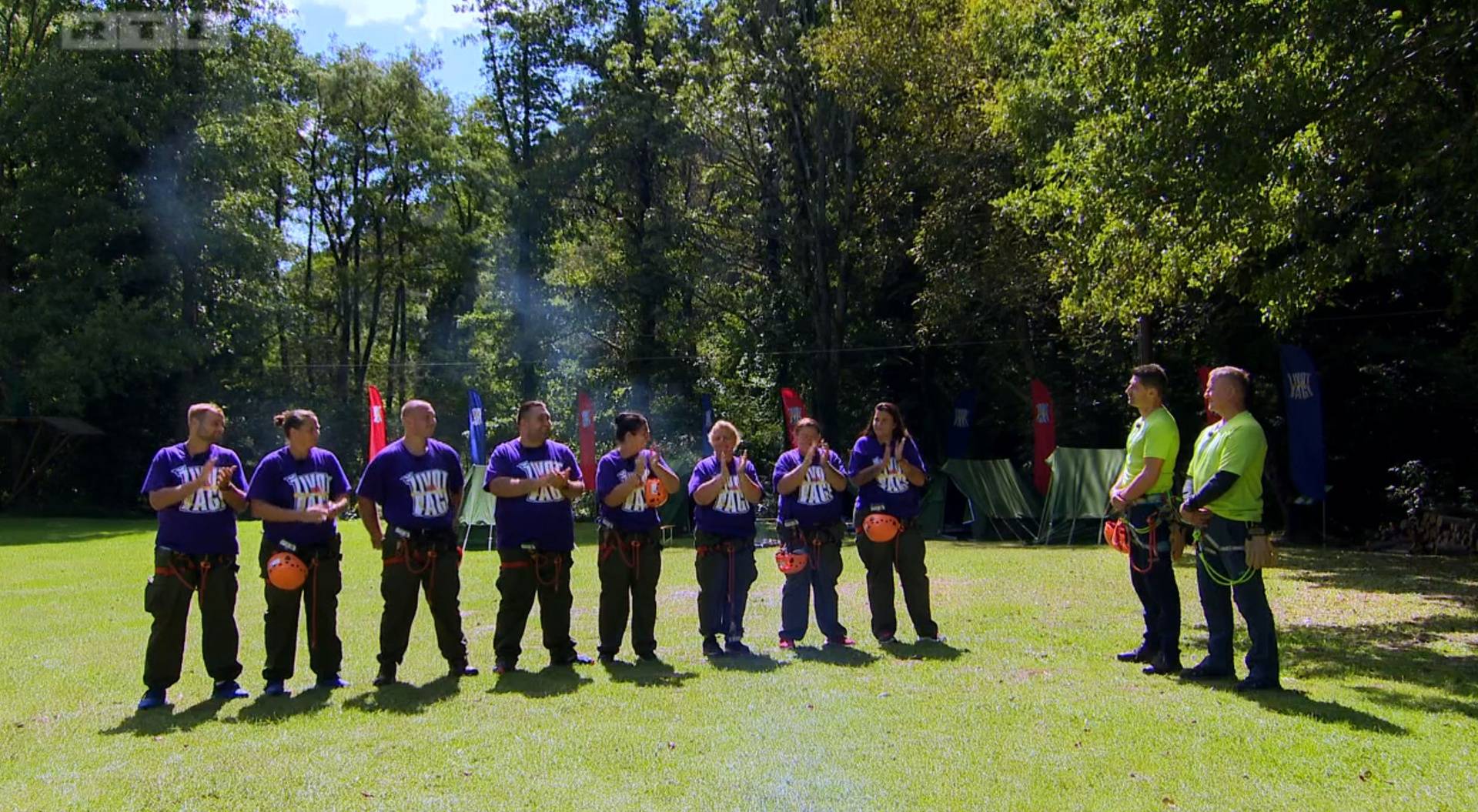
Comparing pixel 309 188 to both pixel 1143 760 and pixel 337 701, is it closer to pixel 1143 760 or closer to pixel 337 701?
pixel 337 701

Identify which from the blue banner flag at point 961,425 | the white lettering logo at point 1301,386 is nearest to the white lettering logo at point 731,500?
the white lettering logo at point 1301,386

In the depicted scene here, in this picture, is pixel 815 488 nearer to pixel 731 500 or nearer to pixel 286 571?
pixel 731 500

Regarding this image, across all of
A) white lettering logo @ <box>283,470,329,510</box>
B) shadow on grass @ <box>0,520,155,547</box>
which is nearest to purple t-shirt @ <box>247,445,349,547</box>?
white lettering logo @ <box>283,470,329,510</box>

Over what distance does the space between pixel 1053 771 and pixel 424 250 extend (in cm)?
4240

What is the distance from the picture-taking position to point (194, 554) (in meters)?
6.61

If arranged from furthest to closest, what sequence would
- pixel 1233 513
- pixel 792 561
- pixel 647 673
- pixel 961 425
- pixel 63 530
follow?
pixel 961 425 < pixel 63 530 < pixel 792 561 < pixel 647 673 < pixel 1233 513

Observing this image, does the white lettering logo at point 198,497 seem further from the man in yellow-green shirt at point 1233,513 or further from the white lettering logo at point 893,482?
the man in yellow-green shirt at point 1233,513

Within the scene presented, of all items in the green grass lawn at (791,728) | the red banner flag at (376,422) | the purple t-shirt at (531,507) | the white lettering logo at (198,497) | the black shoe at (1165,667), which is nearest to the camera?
the green grass lawn at (791,728)

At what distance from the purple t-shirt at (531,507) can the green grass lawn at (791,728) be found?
835 mm

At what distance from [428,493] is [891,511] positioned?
10.4ft

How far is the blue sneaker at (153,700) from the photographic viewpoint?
21.2 ft

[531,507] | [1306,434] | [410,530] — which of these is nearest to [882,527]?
[531,507]

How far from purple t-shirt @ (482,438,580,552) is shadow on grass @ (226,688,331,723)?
1420 mm

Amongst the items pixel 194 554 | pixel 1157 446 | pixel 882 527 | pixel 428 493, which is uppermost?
pixel 1157 446
